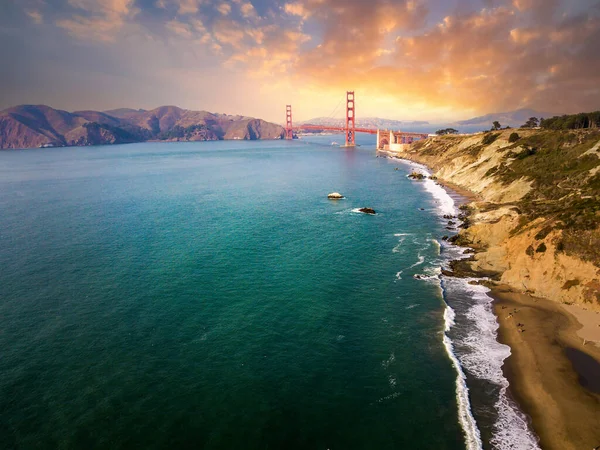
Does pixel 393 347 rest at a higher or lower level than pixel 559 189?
lower

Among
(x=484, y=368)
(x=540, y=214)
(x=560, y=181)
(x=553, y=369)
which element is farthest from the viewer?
(x=560, y=181)

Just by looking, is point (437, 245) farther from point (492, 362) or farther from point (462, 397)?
point (462, 397)

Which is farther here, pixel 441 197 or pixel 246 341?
pixel 441 197

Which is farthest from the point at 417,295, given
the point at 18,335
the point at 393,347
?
the point at 18,335

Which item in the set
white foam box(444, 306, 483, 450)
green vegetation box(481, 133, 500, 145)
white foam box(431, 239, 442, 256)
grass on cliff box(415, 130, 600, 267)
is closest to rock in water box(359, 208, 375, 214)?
white foam box(431, 239, 442, 256)

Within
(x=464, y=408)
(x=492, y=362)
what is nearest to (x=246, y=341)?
(x=464, y=408)

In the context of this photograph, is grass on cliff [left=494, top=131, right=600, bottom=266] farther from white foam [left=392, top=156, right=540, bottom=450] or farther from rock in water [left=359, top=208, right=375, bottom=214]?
rock in water [left=359, top=208, right=375, bottom=214]

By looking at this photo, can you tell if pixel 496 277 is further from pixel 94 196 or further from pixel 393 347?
pixel 94 196
